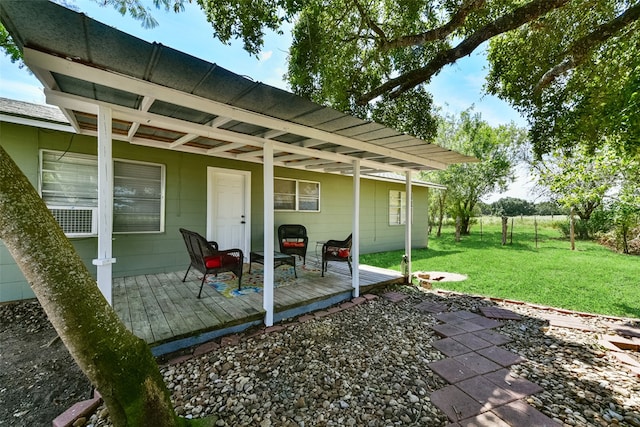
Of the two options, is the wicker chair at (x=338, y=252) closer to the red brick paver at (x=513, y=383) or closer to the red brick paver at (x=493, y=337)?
the red brick paver at (x=493, y=337)

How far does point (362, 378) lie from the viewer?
2.43 meters

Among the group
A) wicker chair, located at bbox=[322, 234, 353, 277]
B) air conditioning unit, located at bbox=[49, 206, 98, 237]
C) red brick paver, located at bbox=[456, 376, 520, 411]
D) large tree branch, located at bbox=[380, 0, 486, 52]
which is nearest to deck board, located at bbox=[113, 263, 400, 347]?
wicker chair, located at bbox=[322, 234, 353, 277]

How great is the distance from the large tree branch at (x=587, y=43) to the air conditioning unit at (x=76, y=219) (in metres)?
8.20

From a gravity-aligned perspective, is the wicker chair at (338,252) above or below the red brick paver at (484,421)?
above

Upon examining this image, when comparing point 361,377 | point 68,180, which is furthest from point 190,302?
point 68,180

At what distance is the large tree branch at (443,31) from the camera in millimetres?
4215

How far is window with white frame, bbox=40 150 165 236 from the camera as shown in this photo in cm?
414

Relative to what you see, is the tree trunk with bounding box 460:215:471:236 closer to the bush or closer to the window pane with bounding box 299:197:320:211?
the bush

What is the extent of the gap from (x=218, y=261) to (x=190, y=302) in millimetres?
638

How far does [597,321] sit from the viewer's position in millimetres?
3820

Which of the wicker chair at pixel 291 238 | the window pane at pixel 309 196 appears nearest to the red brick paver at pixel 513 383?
the wicker chair at pixel 291 238

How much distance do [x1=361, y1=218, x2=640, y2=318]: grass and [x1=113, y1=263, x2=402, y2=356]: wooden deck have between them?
2423mm

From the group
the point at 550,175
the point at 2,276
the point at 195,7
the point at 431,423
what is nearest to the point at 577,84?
the point at 550,175

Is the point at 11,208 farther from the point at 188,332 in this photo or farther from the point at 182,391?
the point at 188,332
